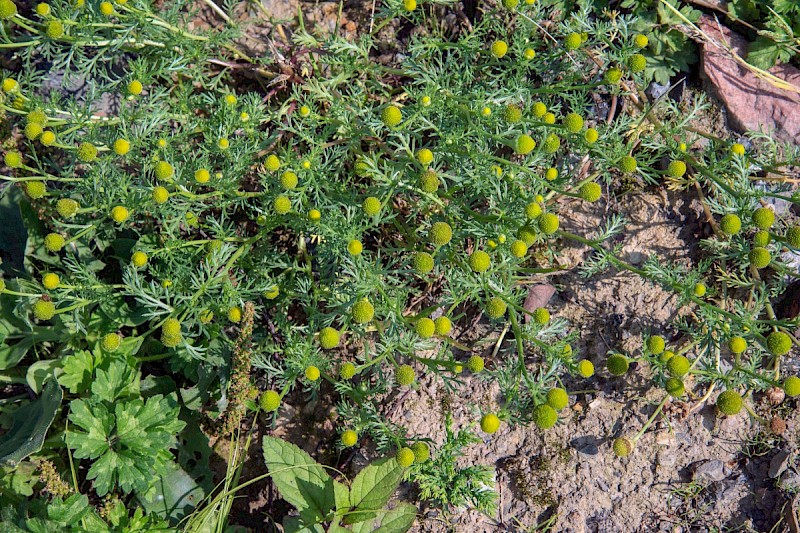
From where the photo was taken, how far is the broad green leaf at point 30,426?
3986 mm

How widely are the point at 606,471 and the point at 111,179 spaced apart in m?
3.74

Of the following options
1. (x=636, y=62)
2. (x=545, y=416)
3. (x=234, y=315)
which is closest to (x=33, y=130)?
(x=234, y=315)

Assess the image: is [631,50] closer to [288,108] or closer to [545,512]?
[288,108]

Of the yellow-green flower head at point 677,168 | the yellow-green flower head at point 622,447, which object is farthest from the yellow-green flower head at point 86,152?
the yellow-green flower head at point 622,447

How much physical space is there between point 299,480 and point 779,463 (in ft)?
10.5

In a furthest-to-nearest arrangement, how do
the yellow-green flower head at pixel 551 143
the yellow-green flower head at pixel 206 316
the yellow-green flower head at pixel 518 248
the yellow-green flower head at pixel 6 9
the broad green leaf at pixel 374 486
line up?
the broad green leaf at pixel 374 486 < the yellow-green flower head at pixel 206 316 < the yellow-green flower head at pixel 551 143 < the yellow-green flower head at pixel 518 248 < the yellow-green flower head at pixel 6 9

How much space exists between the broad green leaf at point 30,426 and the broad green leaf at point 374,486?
1932 mm

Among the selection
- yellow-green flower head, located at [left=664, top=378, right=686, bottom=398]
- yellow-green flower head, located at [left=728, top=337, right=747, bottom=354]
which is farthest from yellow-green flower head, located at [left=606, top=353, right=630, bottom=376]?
yellow-green flower head, located at [left=728, top=337, right=747, bottom=354]

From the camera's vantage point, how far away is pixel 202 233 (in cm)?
450

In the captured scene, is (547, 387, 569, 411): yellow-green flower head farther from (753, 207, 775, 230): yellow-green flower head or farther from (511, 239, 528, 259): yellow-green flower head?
(753, 207, 775, 230): yellow-green flower head

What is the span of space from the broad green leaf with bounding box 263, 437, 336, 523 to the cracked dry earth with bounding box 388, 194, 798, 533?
651 mm

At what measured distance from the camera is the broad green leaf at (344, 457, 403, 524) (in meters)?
4.07

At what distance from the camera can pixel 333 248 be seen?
389 centimetres

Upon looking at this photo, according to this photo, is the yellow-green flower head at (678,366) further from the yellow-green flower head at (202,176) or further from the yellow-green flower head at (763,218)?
the yellow-green flower head at (202,176)
